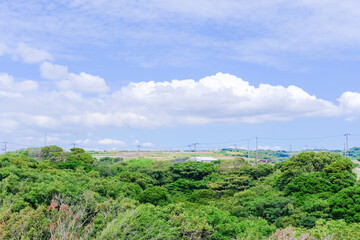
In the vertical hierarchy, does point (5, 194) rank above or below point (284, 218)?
above

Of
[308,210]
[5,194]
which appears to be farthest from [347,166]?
[5,194]

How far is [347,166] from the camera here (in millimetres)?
23109

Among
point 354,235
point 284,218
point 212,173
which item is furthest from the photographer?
point 212,173

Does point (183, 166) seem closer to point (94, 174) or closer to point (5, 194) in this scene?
point (94, 174)

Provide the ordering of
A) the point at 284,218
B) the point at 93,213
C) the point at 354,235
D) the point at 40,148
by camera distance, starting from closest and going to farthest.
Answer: the point at 354,235
the point at 93,213
the point at 284,218
the point at 40,148

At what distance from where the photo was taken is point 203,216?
43.5 ft

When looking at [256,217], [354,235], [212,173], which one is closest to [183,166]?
[212,173]

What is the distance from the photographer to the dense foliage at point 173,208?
1092cm

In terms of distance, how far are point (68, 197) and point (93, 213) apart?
1.33m

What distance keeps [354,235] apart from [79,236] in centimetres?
867

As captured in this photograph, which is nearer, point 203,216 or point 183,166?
point 203,216

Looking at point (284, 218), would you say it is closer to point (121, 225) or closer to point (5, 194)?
point (121, 225)

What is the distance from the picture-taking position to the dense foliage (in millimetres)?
10922

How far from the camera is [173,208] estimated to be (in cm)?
1340
